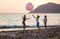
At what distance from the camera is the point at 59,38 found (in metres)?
22.2

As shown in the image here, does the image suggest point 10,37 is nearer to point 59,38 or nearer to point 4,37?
point 4,37

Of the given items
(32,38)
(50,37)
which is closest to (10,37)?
(32,38)

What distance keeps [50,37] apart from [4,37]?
4049 millimetres

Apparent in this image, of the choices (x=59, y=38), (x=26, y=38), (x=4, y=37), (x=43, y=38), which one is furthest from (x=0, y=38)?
(x=59, y=38)

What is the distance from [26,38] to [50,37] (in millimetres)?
2173

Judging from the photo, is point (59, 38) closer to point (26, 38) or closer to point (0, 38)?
point (26, 38)

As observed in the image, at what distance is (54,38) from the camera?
22359mm

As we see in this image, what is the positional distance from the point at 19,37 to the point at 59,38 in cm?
357

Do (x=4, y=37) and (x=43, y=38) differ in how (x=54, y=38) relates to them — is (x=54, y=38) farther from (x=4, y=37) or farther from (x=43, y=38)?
(x=4, y=37)

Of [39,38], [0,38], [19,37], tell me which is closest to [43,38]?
[39,38]

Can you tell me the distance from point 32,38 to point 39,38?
0.60m

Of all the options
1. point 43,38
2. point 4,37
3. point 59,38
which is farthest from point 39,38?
point 4,37

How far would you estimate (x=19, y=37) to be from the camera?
23172 millimetres

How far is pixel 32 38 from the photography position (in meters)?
22.5
